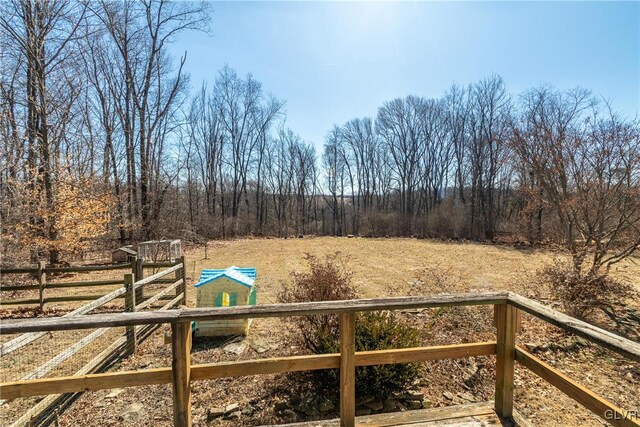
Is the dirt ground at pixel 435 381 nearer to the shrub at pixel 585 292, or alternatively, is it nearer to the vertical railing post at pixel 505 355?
the shrub at pixel 585 292

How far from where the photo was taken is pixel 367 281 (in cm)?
930

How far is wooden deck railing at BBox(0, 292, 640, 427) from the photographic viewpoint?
1.69 meters

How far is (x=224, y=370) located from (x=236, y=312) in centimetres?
40

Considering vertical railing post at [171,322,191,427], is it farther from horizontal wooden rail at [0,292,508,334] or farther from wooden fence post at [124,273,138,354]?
wooden fence post at [124,273,138,354]

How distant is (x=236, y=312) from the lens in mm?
1843

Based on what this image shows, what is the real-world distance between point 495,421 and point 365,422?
3.03ft

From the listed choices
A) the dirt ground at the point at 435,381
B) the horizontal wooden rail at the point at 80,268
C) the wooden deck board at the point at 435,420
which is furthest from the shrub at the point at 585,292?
the horizontal wooden rail at the point at 80,268

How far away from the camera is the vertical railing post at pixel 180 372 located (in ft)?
5.90

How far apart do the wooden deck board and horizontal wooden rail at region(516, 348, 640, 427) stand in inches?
18.9

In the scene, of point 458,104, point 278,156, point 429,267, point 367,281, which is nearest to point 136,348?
point 367,281

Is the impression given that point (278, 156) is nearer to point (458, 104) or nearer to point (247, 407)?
point (458, 104)

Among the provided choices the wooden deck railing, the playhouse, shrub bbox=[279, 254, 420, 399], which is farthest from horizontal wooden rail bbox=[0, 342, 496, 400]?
the playhouse

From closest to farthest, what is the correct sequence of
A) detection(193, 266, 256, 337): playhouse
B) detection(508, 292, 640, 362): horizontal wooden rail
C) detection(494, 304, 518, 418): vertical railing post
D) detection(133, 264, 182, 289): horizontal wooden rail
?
detection(508, 292, 640, 362): horizontal wooden rail, detection(494, 304, 518, 418): vertical railing post, detection(133, 264, 182, 289): horizontal wooden rail, detection(193, 266, 256, 337): playhouse

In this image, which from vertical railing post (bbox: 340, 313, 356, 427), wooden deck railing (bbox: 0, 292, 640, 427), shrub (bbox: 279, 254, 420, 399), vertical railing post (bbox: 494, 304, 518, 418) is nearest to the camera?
wooden deck railing (bbox: 0, 292, 640, 427)
